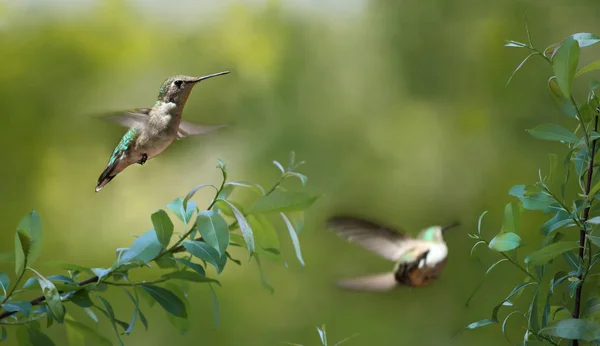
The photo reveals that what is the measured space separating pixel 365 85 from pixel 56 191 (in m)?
1.03

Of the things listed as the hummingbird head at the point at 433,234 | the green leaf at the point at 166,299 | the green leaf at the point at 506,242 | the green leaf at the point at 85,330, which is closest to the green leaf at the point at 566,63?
the green leaf at the point at 506,242

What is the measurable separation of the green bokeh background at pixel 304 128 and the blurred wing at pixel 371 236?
19 cm

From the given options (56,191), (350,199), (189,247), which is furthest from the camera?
(350,199)

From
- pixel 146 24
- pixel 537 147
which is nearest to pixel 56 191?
pixel 146 24

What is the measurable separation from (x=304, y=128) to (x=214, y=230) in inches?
50.6

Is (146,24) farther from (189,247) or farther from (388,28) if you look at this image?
(189,247)

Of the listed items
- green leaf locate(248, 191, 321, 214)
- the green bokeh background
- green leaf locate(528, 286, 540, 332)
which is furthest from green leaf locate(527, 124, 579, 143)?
the green bokeh background

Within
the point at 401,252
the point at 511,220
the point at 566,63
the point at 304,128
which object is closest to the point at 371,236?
the point at 401,252

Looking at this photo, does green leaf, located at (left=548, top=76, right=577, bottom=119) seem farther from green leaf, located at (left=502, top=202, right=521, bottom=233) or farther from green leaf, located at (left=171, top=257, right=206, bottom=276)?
green leaf, located at (left=171, top=257, right=206, bottom=276)

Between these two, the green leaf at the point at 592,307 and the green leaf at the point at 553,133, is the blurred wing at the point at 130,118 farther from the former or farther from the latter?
the green leaf at the point at 592,307

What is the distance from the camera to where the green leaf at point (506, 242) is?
2.92 ft

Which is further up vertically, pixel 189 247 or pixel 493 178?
pixel 189 247

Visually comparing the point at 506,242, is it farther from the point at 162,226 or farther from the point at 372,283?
the point at 372,283

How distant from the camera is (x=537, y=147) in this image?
219cm
